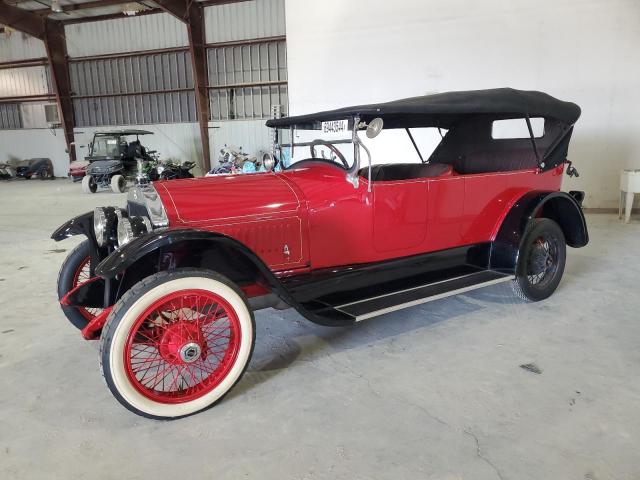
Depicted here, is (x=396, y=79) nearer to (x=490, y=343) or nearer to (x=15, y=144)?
(x=490, y=343)

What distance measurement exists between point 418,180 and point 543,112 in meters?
1.32

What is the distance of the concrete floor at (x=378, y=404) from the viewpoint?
73.2 inches

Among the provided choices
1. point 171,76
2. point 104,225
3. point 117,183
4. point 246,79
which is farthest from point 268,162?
point 171,76

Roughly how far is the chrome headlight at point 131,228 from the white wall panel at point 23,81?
19080 mm

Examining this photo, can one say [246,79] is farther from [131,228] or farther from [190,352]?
[190,352]

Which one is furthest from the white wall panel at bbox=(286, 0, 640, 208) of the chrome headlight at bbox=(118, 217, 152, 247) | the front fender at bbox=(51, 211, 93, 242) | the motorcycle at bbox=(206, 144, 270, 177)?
the chrome headlight at bbox=(118, 217, 152, 247)

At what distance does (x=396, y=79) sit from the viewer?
8023 millimetres

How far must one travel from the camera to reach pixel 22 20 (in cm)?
1577

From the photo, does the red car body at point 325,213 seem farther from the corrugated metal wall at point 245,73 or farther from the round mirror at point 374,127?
the corrugated metal wall at point 245,73

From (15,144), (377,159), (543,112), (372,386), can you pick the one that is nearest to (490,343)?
(372,386)

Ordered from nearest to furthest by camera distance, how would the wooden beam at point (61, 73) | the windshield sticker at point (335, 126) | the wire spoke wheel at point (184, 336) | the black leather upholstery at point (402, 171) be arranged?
the wire spoke wheel at point (184, 336) < the windshield sticker at point (335, 126) < the black leather upholstery at point (402, 171) < the wooden beam at point (61, 73)

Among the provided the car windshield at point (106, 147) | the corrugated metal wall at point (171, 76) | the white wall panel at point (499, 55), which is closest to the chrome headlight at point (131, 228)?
the white wall panel at point (499, 55)

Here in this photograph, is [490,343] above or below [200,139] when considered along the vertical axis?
below

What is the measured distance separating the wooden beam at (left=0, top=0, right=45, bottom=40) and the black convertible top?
56.0 ft
